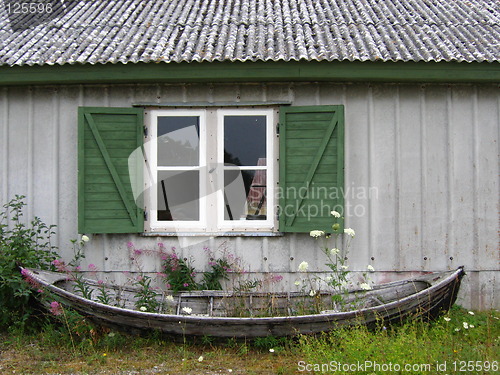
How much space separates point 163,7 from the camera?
8.39 m

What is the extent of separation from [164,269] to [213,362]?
183cm

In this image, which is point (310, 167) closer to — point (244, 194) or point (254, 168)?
point (254, 168)

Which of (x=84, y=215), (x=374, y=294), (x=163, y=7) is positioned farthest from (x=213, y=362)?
(x=163, y=7)

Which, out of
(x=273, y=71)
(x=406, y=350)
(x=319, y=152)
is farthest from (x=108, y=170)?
(x=406, y=350)

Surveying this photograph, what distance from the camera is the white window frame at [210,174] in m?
6.50

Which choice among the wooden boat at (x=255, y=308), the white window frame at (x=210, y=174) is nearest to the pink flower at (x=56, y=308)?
the wooden boat at (x=255, y=308)

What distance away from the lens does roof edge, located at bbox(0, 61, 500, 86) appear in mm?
6109

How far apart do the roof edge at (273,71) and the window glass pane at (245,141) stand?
595 mm

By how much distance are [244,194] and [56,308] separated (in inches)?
108

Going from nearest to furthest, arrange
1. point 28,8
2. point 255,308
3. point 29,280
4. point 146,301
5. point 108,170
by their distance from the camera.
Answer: point 29,280 < point 146,301 < point 255,308 < point 108,170 < point 28,8

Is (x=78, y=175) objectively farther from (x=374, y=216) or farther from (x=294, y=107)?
(x=374, y=216)

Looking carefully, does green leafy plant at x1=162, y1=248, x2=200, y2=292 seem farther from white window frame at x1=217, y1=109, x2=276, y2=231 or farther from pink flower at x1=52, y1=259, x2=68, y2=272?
pink flower at x1=52, y1=259, x2=68, y2=272

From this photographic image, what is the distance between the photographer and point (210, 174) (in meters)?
6.55

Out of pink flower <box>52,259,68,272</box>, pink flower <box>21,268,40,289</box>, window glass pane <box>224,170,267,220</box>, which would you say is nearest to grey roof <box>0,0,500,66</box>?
window glass pane <box>224,170,267,220</box>
